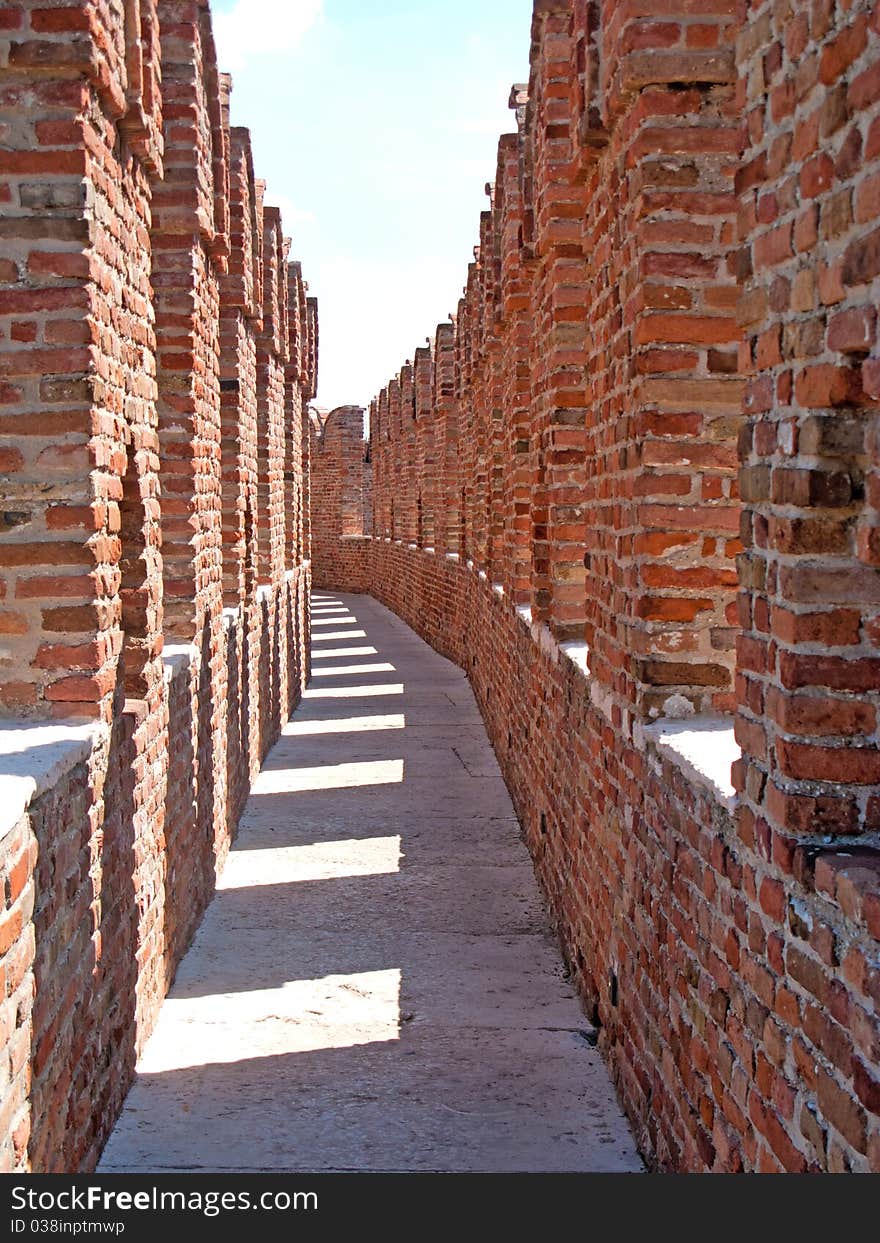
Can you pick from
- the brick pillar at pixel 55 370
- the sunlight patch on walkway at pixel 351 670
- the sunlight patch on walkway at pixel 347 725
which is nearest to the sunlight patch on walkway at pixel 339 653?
the sunlight patch on walkway at pixel 351 670

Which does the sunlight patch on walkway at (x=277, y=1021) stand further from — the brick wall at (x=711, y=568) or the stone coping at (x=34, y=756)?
the stone coping at (x=34, y=756)

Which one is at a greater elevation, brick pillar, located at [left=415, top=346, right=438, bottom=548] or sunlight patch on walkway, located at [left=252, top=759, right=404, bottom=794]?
brick pillar, located at [left=415, top=346, right=438, bottom=548]

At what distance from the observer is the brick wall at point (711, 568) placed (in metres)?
2.12

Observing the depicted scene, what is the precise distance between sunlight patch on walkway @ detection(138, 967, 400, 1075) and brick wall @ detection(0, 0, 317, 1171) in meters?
0.13

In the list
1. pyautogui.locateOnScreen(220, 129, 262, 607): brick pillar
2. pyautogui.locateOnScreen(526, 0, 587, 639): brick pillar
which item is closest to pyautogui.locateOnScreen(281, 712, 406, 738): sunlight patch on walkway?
pyautogui.locateOnScreen(220, 129, 262, 607): brick pillar

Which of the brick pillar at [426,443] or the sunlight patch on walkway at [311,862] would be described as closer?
the sunlight patch on walkway at [311,862]

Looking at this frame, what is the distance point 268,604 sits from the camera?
9602 mm

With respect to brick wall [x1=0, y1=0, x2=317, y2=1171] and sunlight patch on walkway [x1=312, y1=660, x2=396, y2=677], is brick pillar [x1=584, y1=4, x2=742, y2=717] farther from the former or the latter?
sunlight patch on walkway [x1=312, y1=660, x2=396, y2=677]

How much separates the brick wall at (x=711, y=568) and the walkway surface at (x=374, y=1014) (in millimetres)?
242

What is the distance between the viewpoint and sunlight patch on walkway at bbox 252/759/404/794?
27.6ft

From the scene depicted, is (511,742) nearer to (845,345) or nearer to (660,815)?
(660,815)

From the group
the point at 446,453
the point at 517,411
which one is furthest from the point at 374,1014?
the point at 446,453

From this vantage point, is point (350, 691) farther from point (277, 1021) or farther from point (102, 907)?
point (102, 907)

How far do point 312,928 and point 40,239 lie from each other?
3165 mm
